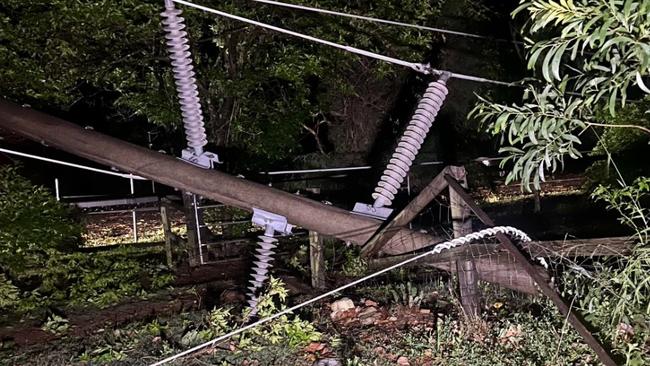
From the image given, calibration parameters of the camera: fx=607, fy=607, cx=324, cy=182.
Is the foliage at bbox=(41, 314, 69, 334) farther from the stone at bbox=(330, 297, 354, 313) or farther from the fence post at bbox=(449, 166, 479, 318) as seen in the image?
the fence post at bbox=(449, 166, 479, 318)

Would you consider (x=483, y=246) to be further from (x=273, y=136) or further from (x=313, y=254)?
(x=273, y=136)

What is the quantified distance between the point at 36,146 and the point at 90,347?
4336 mm

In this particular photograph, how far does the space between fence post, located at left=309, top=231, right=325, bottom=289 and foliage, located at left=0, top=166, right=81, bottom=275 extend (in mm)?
2856

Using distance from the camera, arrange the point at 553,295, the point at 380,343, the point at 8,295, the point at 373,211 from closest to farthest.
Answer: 1. the point at 553,295
2. the point at 380,343
3. the point at 373,211
4. the point at 8,295

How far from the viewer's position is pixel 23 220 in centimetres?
655

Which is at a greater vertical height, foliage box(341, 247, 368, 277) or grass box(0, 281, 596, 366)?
foliage box(341, 247, 368, 277)

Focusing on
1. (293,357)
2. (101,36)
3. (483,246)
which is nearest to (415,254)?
(483,246)

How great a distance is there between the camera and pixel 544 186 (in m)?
13.8

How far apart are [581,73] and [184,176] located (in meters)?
2.76

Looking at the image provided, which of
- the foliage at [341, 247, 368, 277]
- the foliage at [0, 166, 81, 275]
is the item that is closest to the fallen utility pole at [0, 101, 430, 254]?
the foliage at [0, 166, 81, 275]

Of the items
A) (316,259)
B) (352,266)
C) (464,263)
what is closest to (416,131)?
(464,263)

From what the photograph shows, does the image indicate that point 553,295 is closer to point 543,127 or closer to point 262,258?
point 543,127

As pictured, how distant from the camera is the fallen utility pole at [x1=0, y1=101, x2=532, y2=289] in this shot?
13.6ft

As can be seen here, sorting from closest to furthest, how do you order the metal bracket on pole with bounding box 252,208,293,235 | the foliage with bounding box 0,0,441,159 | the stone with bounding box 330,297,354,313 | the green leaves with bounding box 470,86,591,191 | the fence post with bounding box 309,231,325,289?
the green leaves with bounding box 470,86,591,191
the metal bracket on pole with bounding box 252,208,293,235
the stone with bounding box 330,297,354,313
the fence post with bounding box 309,231,325,289
the foliage with bounding box 0,0,441,159
